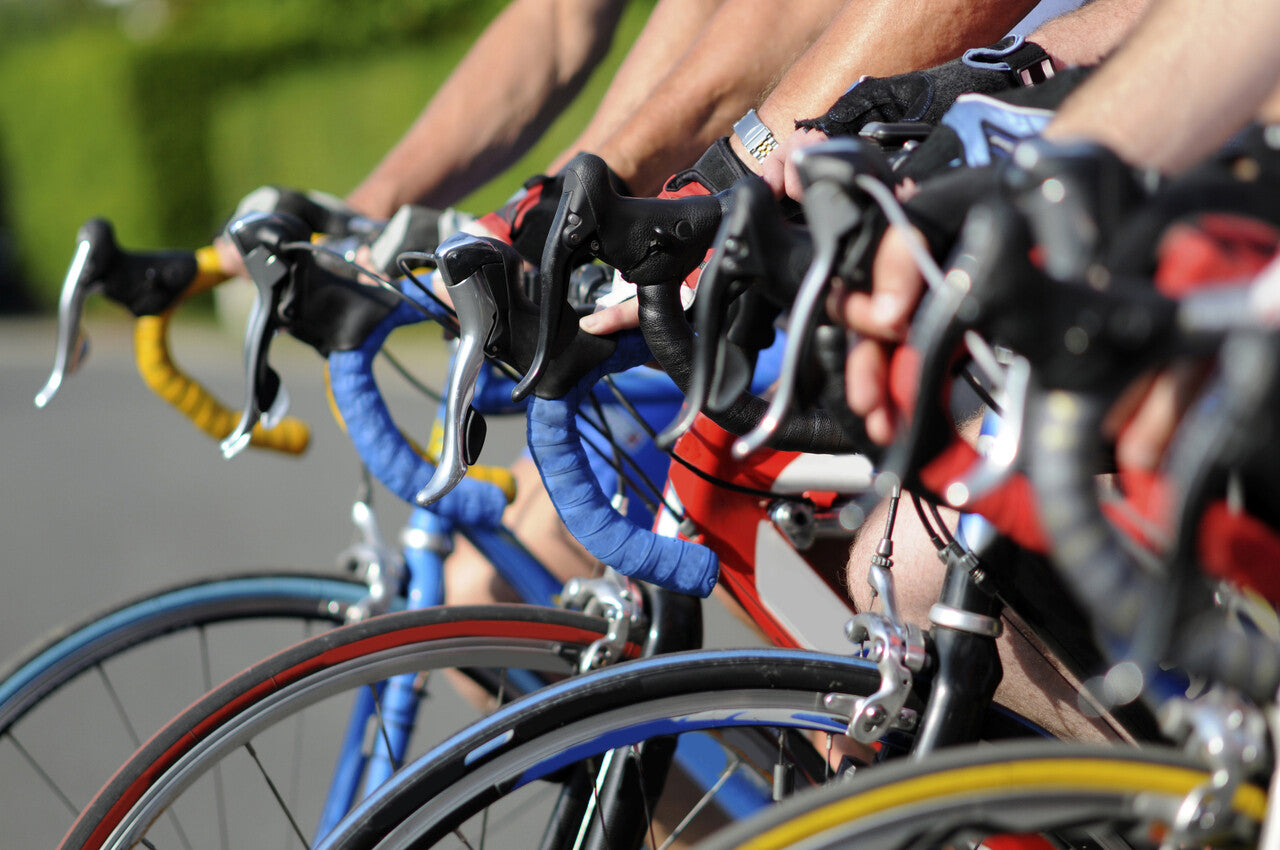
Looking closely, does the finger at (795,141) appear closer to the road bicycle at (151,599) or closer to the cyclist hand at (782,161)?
the cyclist hand at (782,161)

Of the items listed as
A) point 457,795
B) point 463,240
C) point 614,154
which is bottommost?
point 457,795

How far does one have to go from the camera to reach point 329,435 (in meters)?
6.61

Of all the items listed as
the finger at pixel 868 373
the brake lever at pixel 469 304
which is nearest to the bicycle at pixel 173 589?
the brake lever at pixel 469 304

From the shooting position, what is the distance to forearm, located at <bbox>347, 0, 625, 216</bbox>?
2.23 meters

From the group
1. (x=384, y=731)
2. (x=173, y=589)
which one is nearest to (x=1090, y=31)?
(x=384, y=731)

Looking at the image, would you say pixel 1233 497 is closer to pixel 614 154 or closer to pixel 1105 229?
pixel 1105 229

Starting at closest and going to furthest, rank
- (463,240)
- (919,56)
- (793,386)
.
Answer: (793,386) < (463,240) < (919,56)

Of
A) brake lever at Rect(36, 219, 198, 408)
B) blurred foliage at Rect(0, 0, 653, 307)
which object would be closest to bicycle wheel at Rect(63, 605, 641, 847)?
brake lever at Rect(36, 219, 198, 408)

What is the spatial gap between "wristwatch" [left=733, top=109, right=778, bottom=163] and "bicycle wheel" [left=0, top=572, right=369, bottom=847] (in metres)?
1.17

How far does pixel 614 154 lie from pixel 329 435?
536 centimetres

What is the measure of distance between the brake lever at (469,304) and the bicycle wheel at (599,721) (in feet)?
0.87

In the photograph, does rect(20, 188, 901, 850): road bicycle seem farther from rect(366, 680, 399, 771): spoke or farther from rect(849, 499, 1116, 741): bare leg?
rect(849, 499, 1116, 741): bare leg

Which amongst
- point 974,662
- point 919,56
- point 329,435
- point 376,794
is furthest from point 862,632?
point 329,435

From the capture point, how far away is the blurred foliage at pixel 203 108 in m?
11.7
